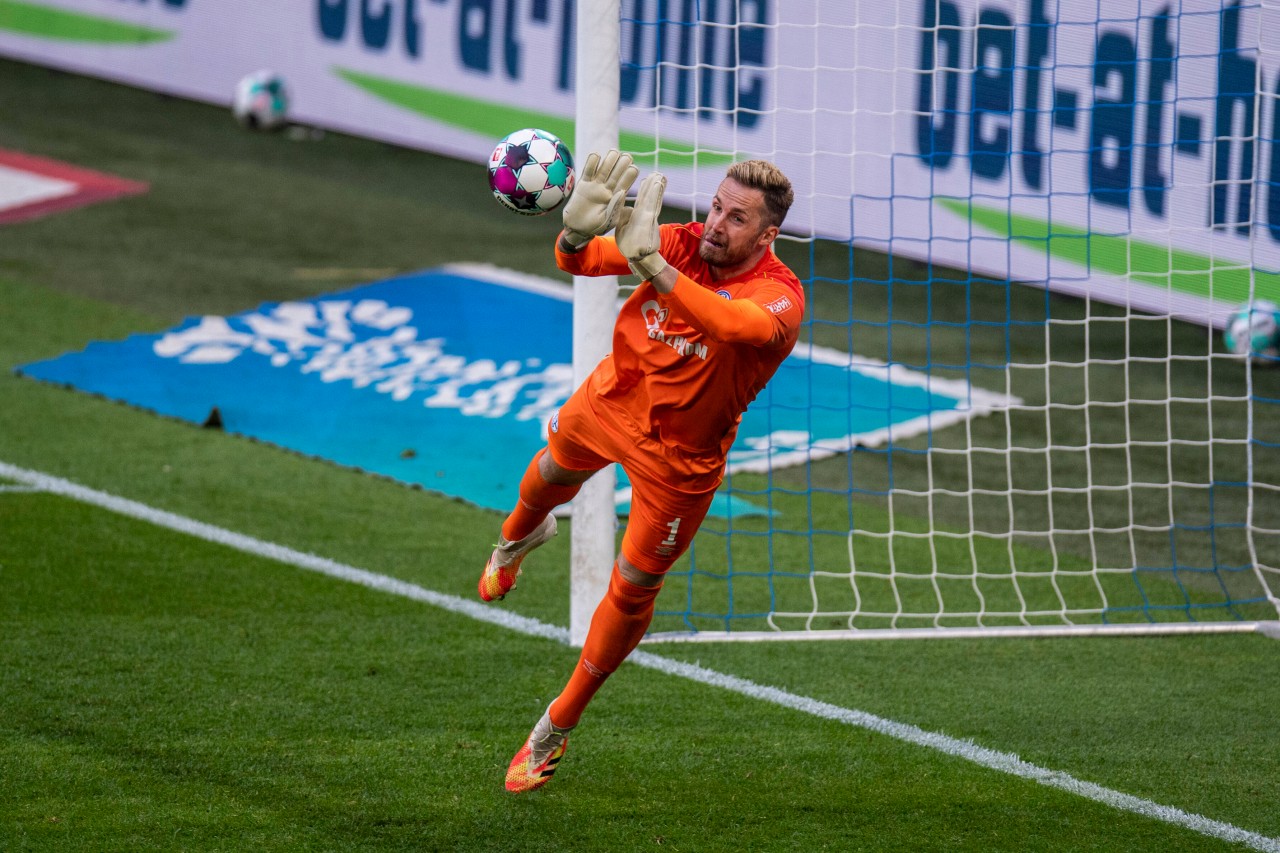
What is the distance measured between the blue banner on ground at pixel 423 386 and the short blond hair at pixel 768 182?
3107 mm

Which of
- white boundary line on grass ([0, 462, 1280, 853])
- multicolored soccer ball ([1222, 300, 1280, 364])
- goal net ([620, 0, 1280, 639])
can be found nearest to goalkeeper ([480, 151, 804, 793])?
white boundary line on grass ([0, 462, 1280, 853])

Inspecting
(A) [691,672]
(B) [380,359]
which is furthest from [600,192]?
(B) [380,359]

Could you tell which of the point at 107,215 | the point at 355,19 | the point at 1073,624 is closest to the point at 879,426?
the point at 1073,624

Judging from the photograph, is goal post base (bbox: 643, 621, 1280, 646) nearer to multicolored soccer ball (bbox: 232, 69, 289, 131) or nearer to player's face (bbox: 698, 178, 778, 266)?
player's face (bbox: 698, 178, 778, 266)

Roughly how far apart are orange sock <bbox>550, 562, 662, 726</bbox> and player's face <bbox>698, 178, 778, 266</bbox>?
1.06 m

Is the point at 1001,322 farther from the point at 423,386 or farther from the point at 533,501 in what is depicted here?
the point at 533,501

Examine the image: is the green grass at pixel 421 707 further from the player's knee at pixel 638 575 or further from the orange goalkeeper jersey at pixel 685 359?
the orange goalkeeper jersey at pixel 685 359

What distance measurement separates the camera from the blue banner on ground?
847 centimetres

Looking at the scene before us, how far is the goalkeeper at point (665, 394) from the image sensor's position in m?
4.74

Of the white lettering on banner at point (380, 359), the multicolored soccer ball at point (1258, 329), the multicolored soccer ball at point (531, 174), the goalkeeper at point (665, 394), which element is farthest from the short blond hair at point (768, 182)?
the multicolored soccer ball at point (1258, 329)

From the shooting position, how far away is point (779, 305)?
4.64 meters

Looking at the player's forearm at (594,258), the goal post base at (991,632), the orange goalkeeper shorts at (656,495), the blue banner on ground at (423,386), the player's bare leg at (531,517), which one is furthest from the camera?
the blue banner on ground at (423,386)

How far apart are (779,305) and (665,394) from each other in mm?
504

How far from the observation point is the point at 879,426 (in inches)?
354
